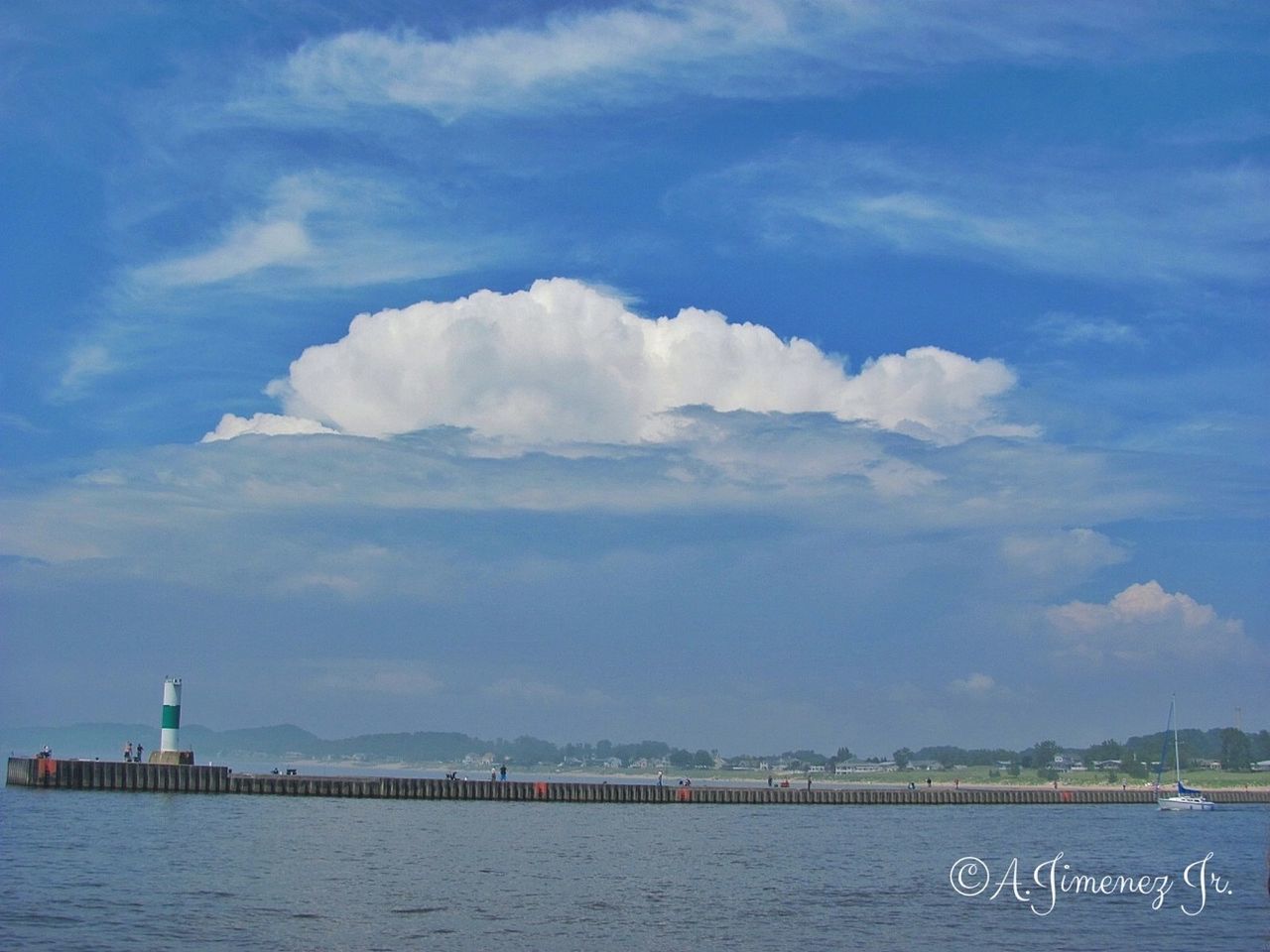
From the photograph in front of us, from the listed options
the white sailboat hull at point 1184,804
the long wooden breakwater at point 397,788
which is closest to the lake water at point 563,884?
the long wooden breakwater at point 397,788

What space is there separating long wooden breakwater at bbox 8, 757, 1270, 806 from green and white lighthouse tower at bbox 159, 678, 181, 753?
2.18 meters

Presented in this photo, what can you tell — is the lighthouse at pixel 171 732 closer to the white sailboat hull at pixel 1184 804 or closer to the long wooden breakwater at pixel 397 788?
the long wooden breakwater at pixel 397 788

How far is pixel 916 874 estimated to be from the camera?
52281mm

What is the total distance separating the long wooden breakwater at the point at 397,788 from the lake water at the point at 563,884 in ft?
13.8

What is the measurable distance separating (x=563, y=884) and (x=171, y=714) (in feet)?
154

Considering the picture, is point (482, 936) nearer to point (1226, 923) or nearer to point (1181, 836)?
point (1226, 923)

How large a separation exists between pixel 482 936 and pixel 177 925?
805 cm

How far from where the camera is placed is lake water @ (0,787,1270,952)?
35188 mm

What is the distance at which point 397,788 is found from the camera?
94.3m

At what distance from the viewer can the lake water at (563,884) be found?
115 ft

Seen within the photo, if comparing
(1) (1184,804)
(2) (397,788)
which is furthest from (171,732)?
(1) (1184,804)

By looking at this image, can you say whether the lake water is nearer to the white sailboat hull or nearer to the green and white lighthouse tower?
the green and white lighthouse tower

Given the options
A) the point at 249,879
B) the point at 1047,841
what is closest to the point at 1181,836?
the point at 1047,841

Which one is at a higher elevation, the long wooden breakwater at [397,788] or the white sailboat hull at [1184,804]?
the long wooden breakwater at [397,788]
